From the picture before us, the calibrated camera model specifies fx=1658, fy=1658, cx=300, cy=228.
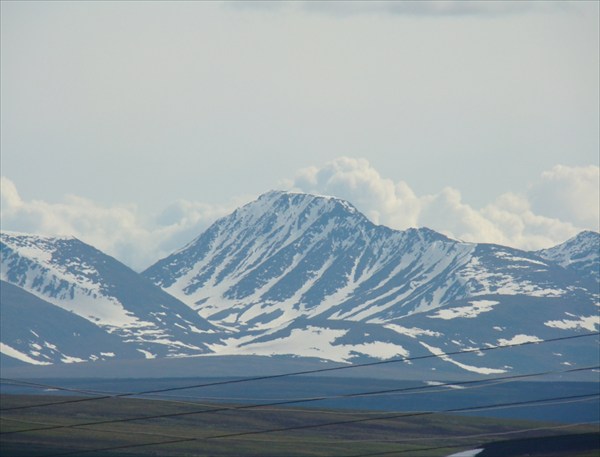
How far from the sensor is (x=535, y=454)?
177375 mm

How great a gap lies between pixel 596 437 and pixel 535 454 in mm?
9027

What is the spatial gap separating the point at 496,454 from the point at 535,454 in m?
20.5

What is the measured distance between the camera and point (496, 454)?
19762cm

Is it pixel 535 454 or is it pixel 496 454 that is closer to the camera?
pixel 535 454

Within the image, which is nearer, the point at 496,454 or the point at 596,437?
the point at 596,437

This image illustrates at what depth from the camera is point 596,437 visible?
18238cm

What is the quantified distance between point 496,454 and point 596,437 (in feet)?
59.8
